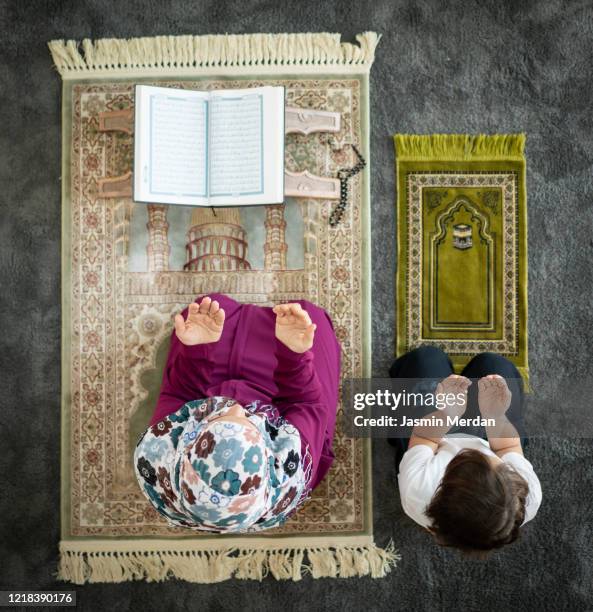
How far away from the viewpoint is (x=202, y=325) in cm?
108

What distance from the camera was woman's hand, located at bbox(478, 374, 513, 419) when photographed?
1.32 meters

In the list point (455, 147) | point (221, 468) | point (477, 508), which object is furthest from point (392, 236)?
point (221, 468)

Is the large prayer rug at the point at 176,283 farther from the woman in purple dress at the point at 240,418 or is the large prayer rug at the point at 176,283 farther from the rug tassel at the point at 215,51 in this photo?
the woman in purple dress at the point at 240,418

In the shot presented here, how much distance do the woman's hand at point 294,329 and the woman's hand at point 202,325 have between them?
127mm

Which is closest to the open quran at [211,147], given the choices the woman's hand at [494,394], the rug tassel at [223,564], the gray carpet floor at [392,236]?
the gray carpet floor at [392,236]

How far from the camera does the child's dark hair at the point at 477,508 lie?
Answer: 3.16ft

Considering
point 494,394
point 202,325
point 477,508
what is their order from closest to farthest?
point 477,508 → point 202,325 → point 494,394

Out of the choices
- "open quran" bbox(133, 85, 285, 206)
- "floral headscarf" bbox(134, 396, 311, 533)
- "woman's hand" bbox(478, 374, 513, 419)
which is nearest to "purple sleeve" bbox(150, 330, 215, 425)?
"floral headscarf" bbox(134, 396, 311, 533)

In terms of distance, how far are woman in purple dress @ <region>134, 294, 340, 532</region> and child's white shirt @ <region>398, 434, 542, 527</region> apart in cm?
19

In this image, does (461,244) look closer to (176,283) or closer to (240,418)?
(176,283)

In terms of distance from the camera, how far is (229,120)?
1368 millimetres

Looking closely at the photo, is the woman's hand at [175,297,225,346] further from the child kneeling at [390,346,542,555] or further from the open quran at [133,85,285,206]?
the child kneeling at [390,346,542,555]

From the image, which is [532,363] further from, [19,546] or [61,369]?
[19,546]

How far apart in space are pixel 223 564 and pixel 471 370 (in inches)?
32.0
